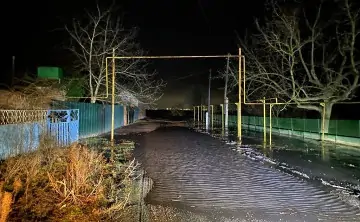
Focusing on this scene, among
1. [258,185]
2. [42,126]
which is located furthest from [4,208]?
[42,126]

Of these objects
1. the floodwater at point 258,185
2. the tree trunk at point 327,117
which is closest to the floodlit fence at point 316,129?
the tree trunk at point 327,117

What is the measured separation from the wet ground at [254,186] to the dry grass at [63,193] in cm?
94

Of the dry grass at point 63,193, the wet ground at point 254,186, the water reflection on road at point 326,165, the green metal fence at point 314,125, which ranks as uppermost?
the green metal fence at point 314,125

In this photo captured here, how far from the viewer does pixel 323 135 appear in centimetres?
2702

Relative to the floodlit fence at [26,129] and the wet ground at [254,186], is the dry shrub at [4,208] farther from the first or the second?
the floodlit fence at [26,129]

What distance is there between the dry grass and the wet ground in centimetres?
94

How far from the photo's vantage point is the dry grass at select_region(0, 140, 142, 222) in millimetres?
6732

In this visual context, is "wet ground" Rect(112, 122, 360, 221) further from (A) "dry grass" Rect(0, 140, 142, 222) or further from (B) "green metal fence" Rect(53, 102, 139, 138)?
(B) "green metal fence" Rect(53, 102, 139, 138)

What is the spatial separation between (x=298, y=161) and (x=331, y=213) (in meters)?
8.40

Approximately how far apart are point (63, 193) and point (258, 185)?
486 cm

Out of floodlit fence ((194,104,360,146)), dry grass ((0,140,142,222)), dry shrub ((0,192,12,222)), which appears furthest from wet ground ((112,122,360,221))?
floodlit fence ((194,104,360,146))

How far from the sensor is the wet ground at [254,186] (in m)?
7.73

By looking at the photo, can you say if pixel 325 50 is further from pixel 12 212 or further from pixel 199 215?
pixel 12 212

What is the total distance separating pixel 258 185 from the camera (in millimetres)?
10445
